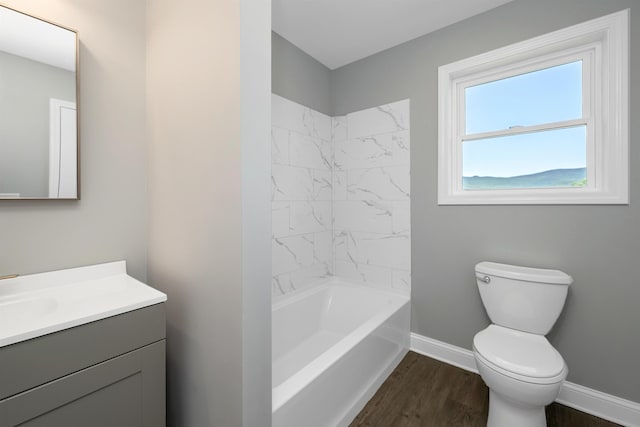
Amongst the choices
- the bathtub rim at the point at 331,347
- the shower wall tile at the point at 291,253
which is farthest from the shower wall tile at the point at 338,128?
the bathtub rim at the point at 331,347

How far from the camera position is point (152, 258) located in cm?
148

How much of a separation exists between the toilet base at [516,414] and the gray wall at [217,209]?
1226mm

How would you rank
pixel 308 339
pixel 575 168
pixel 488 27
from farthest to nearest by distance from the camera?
pixel 308 339, pixel 488 27, pixel 575 168

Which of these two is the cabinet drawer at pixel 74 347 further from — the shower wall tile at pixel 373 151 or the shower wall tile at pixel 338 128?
the shower wall tile at pixel 338 128

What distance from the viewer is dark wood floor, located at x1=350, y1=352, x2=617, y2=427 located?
1562 mm

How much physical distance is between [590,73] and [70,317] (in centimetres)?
289

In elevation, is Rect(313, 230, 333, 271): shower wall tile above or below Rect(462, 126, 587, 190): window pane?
below

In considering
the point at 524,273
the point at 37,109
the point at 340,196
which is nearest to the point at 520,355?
the point at 524,273

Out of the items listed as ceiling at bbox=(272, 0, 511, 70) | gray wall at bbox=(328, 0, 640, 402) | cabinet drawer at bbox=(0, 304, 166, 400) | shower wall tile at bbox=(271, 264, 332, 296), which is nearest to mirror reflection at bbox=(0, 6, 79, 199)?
cabinet drawer at bbox=(0, 304, 166, 400)

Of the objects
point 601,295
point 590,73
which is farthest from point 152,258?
point 590,73

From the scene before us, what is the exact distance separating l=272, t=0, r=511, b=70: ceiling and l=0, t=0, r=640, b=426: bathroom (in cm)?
14

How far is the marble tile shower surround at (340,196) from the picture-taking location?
2.28m

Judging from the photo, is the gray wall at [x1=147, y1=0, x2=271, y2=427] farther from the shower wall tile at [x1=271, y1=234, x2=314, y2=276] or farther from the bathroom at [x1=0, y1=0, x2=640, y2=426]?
the shower wall tile at [x1=271, y1=234, x2=314, y2=276]

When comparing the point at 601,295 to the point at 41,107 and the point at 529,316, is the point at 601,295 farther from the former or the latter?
the point at 41,107
